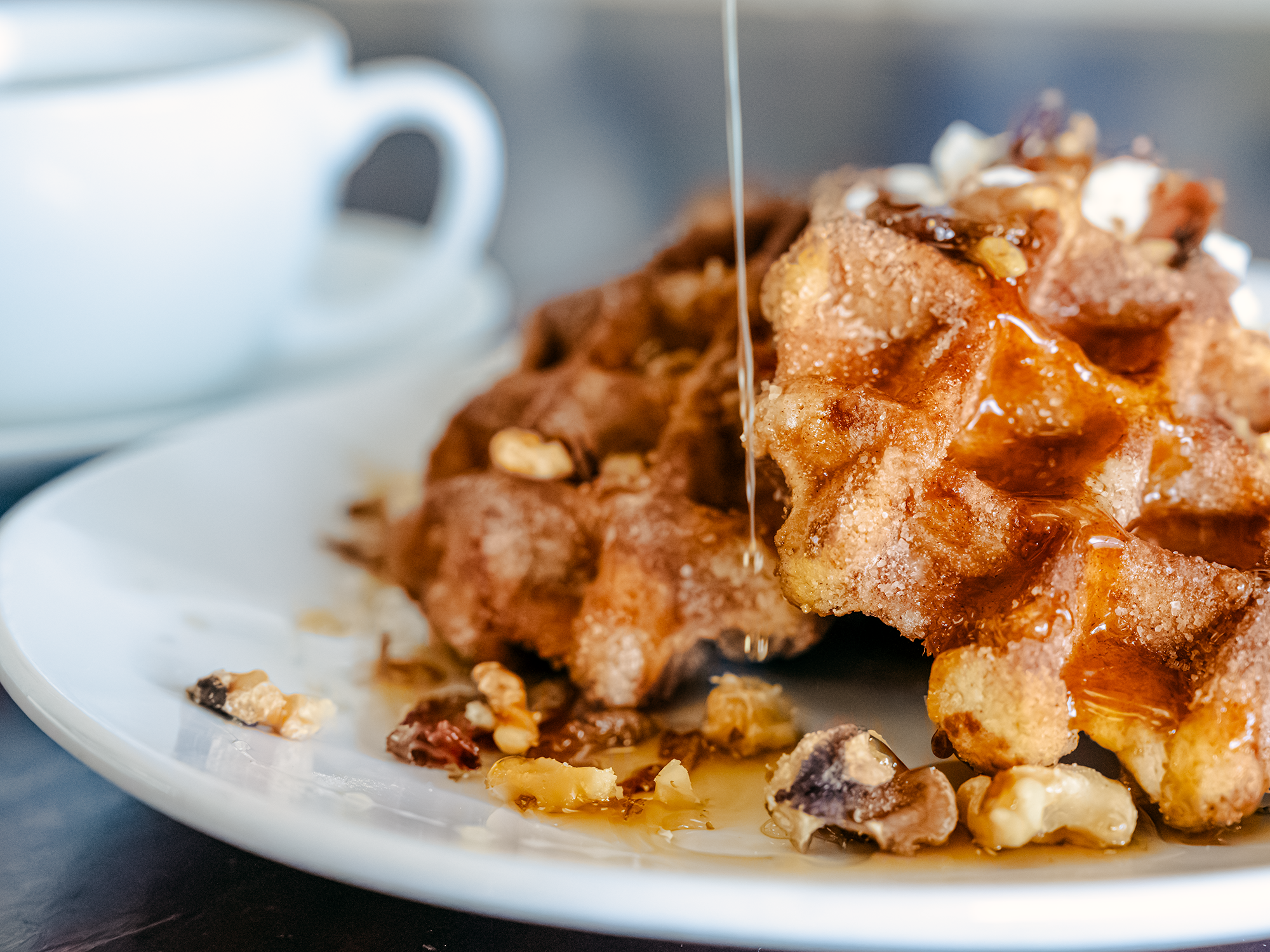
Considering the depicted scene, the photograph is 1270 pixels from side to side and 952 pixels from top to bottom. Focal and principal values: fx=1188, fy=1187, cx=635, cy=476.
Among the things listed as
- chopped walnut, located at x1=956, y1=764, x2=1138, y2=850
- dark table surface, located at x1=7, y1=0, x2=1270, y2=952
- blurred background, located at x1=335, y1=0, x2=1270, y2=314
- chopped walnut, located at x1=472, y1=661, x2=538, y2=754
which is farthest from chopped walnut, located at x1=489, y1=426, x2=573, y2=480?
blurred background, located at x1=335, y1=0, x2=1270, y2=314

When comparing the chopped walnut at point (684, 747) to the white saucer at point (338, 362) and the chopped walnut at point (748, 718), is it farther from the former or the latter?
the white saucer at point (338, 362)

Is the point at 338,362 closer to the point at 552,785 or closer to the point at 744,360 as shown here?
the point at 744,360

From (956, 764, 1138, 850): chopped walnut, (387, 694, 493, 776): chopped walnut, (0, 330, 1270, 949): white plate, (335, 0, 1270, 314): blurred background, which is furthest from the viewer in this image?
(335, 0, 1270, 314): blurred background

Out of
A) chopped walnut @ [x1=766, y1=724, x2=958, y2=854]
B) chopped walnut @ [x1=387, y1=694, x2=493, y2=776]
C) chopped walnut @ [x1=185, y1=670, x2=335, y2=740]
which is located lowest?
chopped walnut @ [x1=387, y1=694, x2=493, y2=776]

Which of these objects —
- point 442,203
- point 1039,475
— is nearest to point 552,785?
point 1039,475

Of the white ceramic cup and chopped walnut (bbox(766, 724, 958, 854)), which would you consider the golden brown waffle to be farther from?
the white ceramic cup
